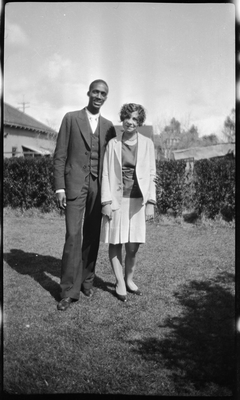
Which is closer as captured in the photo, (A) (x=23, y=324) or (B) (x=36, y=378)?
(B) (x=36, y=378)

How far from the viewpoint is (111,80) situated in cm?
300

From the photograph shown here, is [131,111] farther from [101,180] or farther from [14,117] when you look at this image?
[14,117]

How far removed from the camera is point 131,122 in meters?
3.33

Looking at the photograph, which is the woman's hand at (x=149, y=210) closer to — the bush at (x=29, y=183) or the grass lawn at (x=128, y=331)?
the grass lawn at (x=128, y=331)

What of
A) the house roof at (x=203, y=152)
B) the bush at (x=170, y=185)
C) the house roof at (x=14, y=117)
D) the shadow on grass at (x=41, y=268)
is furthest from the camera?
the bush at (x=170, y=185)

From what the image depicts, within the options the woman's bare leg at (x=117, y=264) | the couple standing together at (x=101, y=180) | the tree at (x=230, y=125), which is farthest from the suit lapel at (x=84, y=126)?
the tree at (x=230, y=125)

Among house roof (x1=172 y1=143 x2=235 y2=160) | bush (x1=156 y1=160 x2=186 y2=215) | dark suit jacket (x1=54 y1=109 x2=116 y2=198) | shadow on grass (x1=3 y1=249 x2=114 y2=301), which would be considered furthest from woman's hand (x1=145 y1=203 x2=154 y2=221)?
house roof (x1=172 y1=143 x2=235 y2=160)

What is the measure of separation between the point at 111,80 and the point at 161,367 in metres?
2.43

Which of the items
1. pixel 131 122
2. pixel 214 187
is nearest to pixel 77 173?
pixel 131 122

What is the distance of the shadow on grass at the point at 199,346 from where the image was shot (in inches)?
99.3

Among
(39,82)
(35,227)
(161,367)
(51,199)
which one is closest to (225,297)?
(161,367)

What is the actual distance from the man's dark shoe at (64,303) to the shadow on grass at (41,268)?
0.14 meters

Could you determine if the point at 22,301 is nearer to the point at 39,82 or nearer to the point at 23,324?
the point at 23,324

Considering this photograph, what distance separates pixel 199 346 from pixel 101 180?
1843 millimetres
